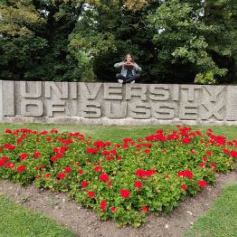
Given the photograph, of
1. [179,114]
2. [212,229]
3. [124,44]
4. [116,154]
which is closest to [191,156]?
[116,154]

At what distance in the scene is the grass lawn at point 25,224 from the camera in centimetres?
280

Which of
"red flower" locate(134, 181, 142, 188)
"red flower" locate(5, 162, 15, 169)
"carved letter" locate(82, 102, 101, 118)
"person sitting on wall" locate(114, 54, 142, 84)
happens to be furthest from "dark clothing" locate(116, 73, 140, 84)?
"red flower" locate(134, 181, 142, 188)

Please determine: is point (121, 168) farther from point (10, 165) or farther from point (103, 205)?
point (10, 165)

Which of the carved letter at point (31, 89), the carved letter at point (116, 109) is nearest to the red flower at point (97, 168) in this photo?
the carved letter at point (116, 109)

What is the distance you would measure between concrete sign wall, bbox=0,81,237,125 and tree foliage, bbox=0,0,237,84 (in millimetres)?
2825

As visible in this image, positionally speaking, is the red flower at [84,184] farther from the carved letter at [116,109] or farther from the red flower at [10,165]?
the carved letter at [116,109]

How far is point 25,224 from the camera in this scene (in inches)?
116

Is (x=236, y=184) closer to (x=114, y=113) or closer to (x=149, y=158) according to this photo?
A: (x=149, y=158)

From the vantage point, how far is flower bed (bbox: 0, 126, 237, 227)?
3.01 meters

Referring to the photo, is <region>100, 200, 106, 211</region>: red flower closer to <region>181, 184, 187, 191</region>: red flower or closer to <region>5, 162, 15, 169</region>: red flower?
<region>181, 184, 187, 191</region>: red flower

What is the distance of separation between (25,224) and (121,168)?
1.32m

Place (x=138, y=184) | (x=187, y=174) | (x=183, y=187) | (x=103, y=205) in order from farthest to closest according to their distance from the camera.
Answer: (x=187, y=174) < (x=183, y=187) < (x=138, y=184) < (x=103, y=205)

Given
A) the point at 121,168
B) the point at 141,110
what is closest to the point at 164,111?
the point at 141,110

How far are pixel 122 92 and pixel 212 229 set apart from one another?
494 cm
